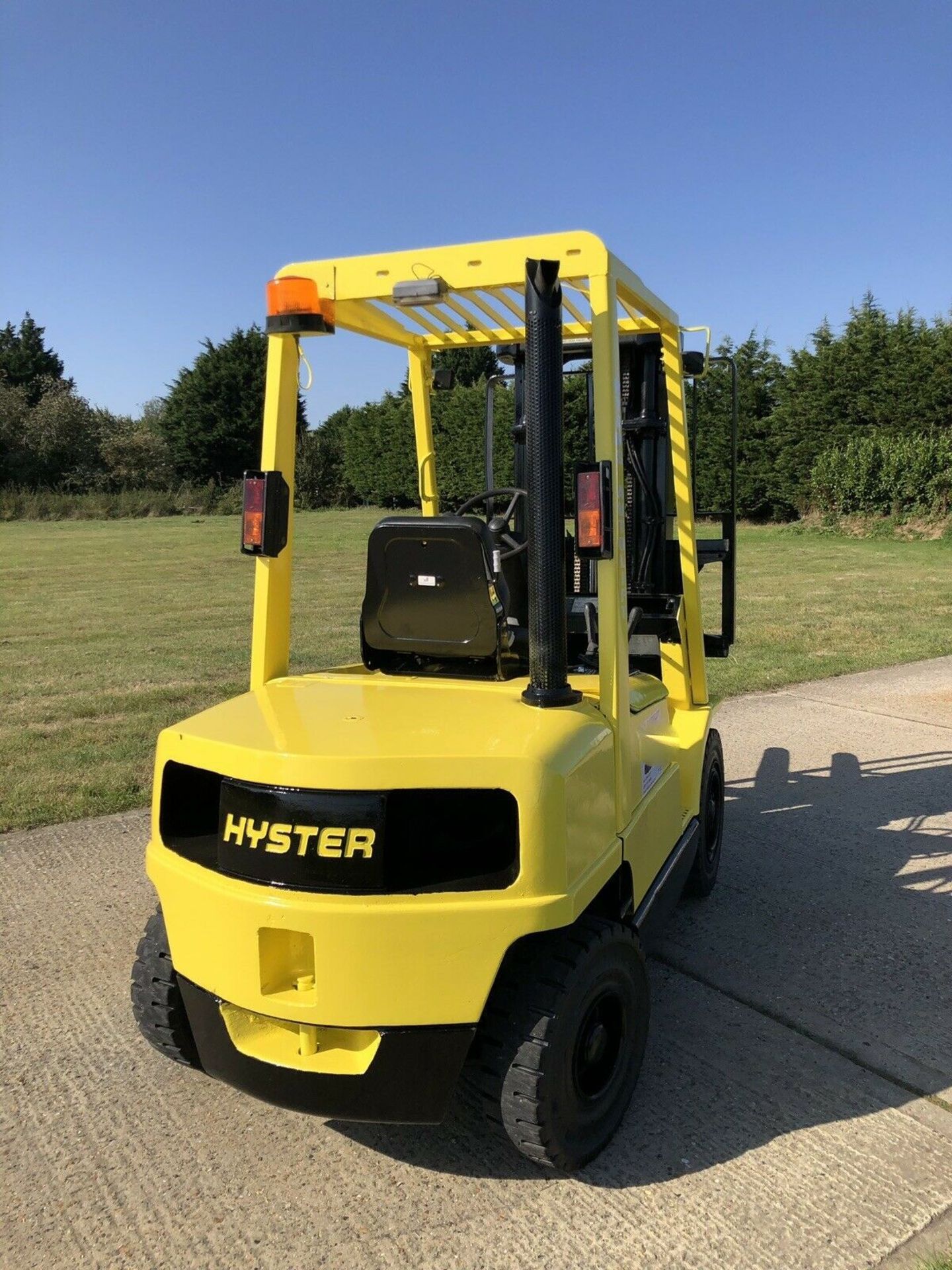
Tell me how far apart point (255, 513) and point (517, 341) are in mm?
1470

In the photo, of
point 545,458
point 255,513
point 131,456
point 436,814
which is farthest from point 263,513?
point 131,456

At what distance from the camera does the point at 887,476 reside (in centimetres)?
2398

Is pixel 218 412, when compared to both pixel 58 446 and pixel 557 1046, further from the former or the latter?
pixel 557 1046

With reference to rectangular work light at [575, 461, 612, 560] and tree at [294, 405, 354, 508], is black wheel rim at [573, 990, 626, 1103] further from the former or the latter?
tree at [294, 405, 354, 508]

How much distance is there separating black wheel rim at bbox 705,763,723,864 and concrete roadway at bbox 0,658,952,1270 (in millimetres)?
256

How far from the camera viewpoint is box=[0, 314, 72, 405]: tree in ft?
185

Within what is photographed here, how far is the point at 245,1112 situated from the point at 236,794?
1.07m

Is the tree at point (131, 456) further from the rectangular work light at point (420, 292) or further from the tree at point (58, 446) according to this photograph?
the rectangular work light at point (420, 292)

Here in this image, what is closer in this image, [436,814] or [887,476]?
[436,814]

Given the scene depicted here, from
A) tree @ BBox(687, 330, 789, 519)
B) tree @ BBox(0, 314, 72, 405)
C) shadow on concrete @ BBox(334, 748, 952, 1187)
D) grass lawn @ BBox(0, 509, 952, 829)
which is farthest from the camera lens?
tree @ BBox(0, 314, 72, 405)

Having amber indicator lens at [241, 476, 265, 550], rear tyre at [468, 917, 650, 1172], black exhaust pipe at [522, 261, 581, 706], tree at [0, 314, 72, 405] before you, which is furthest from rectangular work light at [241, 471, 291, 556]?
tree at [0, 314, 72, 405]

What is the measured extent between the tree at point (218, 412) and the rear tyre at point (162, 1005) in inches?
1651

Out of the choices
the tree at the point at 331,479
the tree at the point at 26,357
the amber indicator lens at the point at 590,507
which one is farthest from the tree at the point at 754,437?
the tree at the point at 26,357

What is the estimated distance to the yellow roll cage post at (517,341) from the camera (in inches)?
114
